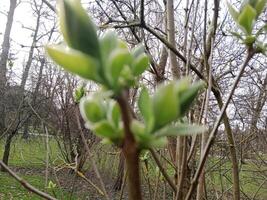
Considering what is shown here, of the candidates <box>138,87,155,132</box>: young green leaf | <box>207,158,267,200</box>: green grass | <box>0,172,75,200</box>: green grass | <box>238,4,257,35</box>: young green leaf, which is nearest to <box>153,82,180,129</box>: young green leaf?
<box>138,87,155,132</box>: young green leaf

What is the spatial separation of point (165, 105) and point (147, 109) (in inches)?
1.3

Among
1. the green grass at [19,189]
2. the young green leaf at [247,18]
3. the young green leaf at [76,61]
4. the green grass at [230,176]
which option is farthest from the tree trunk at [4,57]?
the young green leaf at [76,61]

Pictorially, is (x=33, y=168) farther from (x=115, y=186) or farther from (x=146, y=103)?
(x=146, y=103)

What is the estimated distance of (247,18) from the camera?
48cm

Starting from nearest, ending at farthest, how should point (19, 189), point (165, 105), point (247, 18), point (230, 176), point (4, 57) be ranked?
point (165, 105) < point (247, 18) < point (230, 176) < point (19, 189) < point (4, 57)

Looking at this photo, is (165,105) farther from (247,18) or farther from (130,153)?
(247,18)

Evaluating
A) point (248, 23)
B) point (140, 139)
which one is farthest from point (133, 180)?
point (248, 23)

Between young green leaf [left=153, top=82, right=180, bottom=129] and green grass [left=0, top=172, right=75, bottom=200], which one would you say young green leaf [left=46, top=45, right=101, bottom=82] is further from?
green grass [left=0, top=172, right=75, bottom=200]

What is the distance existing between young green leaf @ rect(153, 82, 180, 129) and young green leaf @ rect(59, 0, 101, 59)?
57 mm

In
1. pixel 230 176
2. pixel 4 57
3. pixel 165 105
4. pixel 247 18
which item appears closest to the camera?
pixel 165 105

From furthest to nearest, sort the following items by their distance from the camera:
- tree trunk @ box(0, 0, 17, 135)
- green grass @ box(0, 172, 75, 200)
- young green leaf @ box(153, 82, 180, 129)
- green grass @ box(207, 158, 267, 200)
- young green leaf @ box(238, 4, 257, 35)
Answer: tree trunk @ box(0, 0, 17, 135)
green grass @ box(0, 172, 75, 200)
green grass @ box(207, 158, 267, 200)
young green leaf @ box(238, 4, 257, 35)
young green leaf @ box(153, 82, 180, 129)

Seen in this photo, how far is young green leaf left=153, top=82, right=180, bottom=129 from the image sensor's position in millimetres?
290

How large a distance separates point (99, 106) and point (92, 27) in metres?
0.06

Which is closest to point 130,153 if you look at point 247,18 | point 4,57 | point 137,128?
point 137,128
